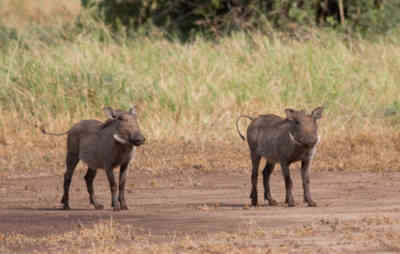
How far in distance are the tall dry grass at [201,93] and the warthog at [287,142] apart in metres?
2.82

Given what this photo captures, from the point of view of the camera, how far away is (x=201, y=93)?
15398mm

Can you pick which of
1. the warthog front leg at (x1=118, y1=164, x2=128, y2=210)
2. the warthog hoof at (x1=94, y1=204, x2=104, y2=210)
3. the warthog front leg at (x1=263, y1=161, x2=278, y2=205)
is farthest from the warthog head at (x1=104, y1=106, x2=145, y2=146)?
the warthog front leg at (x1=263, y1=161, x2=278, y2=205)

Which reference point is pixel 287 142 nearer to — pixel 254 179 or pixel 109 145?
pixel 254 179

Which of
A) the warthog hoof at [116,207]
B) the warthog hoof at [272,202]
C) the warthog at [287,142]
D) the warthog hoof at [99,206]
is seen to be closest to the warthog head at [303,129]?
the warthog at [287,142]

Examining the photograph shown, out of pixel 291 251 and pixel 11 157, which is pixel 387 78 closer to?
pixel 11 157

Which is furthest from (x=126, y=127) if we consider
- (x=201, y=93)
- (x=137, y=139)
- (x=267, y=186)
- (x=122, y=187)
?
(x=201, y=93)

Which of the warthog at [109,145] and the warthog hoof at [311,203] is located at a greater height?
the warthog at [109,145]

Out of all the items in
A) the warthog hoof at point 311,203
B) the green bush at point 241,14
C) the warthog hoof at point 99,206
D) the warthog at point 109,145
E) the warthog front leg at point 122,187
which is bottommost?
the warthog hoof at point 99,206

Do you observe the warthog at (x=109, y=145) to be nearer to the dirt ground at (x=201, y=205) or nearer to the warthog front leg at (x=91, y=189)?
the warthog front leg at (x=91, y=189)

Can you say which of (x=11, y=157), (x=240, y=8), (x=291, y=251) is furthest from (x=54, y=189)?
(x=240, y=8)

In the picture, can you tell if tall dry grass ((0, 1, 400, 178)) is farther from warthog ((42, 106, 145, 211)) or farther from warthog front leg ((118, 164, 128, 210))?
warthog front leg ((118, 164, 128, 210))

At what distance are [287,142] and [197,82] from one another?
23.4 feet

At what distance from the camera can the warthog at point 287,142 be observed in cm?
862

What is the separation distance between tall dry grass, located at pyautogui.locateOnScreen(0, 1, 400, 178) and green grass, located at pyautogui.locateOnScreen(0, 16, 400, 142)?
0.02m
